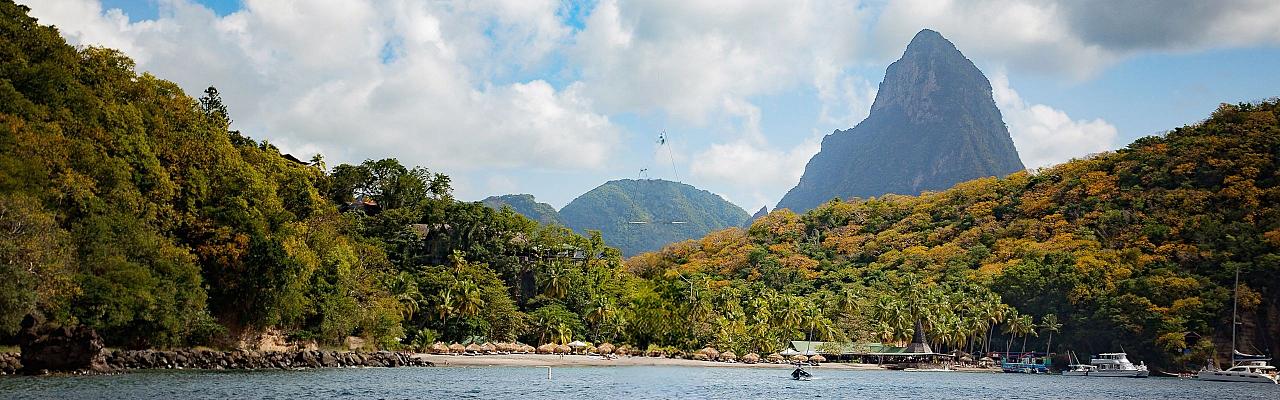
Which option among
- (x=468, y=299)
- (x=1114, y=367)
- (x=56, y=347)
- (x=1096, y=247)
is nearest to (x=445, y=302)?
(x=468, y=299)

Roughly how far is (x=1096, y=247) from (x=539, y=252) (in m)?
54.1

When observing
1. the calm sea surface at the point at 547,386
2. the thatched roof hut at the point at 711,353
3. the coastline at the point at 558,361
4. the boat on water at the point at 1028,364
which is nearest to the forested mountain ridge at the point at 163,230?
the calm sea surface at the point at 547,386

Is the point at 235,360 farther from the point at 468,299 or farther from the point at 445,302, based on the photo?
the point at 468,299

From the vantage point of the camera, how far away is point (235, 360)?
5328 centimetres

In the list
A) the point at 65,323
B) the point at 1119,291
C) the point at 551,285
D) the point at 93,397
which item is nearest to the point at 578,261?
the point at 551,285

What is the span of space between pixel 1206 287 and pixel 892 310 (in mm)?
25744

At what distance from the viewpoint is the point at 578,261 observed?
341ft

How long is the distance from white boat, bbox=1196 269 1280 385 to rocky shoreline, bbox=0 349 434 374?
5605 centimetres

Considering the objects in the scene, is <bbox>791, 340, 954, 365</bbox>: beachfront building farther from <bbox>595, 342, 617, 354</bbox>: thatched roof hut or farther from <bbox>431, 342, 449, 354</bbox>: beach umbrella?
<bbox>431, 342, 449, 354</bbox>: beach umbrella

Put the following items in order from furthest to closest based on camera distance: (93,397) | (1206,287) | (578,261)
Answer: (578,261) < (1206,287) < (93,397)

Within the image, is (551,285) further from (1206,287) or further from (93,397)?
(93,397)

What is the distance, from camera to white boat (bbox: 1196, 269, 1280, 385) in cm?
6794

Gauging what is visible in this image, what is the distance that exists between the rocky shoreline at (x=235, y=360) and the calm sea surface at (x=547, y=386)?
7.77 feet

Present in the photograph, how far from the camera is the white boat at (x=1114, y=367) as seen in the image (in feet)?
253
